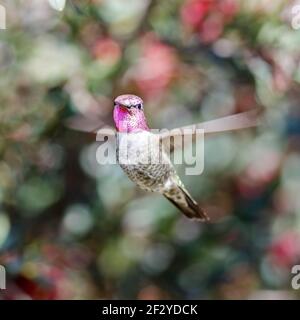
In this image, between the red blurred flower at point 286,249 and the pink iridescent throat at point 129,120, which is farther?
the red blurred flower at point 286,249

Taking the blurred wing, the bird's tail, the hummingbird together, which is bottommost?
the bird's tail

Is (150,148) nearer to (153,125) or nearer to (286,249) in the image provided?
(153,125)

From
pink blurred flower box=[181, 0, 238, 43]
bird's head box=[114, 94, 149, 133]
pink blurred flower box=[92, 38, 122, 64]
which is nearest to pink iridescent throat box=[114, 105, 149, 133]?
bird's head box=[114, 94, 149, 133]

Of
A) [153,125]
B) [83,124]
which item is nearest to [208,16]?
[153,125]

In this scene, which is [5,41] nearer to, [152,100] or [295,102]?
[152,100]

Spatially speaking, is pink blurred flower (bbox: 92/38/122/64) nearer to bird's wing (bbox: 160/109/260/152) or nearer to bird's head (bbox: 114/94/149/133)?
bird's head (bbox: 114/94/149/133)

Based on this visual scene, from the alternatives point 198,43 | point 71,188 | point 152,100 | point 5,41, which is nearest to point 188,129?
point 152,100

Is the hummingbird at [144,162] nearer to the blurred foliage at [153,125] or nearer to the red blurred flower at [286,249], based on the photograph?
the blurred foliage at [153,125]

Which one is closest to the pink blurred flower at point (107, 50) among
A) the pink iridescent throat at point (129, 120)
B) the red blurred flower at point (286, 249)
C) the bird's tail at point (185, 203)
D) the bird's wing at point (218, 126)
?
the pink iridescent throat at point (129, 120)
